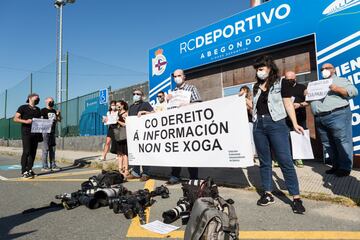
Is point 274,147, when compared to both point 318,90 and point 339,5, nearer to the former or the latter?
point 318,90

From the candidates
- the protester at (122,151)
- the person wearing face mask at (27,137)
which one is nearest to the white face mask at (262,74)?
the protester at (122,151)

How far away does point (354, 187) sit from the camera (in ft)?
14.9

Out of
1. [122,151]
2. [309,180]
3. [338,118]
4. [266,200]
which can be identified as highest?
[338,118]

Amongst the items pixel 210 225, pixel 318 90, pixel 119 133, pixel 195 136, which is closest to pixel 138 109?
pixel 119 133

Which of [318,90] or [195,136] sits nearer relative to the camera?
[195,136]

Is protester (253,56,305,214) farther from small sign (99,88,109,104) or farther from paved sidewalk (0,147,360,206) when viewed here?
small sign (99,88,109,104)

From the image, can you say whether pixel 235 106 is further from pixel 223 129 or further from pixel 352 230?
pixel 352 230

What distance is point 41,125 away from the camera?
796 cm

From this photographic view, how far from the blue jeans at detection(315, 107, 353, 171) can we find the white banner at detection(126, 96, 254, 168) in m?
1.76

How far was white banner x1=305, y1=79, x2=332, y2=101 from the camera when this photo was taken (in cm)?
525

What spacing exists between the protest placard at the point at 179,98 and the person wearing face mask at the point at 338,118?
2.26 metres

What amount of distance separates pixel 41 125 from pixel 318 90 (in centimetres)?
638

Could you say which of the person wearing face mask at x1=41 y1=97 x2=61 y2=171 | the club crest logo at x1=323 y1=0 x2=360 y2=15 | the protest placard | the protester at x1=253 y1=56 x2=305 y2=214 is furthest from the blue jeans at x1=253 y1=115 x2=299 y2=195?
the person wearing face mask at x1=41 y1=97 x2=61 y2=171

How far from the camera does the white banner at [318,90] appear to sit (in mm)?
5250
